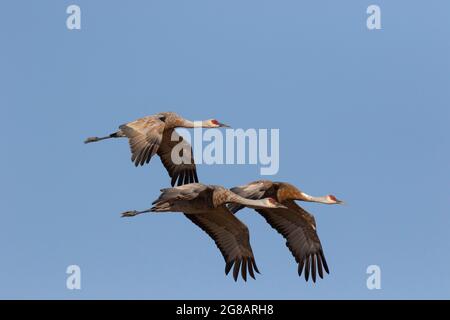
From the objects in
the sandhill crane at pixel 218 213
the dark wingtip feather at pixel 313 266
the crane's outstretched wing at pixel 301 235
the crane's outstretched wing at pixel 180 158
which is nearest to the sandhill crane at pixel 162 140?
the crane's outstretched wing at pixel 180 158

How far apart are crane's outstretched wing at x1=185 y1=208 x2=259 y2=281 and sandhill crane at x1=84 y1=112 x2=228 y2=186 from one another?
1.10 meters

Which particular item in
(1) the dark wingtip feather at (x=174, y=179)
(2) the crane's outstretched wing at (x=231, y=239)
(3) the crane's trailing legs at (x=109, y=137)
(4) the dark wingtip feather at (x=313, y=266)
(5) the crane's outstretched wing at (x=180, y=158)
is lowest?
(4) the dark wingtip feather at (x=313, y=266)

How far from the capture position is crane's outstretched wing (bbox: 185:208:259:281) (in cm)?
2147

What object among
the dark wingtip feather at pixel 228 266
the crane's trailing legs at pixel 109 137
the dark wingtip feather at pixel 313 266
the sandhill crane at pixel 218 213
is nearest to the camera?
the sandhill crane at pixel 218 213

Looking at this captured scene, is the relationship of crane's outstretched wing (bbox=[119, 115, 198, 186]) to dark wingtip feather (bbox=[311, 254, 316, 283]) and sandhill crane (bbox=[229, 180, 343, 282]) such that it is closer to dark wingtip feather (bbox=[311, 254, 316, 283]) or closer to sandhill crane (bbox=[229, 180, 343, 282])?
sandhill crane (bbox=[229, 180, 343, 282])

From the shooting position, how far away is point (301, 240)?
22.7 meters

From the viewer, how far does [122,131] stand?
21.6 meters

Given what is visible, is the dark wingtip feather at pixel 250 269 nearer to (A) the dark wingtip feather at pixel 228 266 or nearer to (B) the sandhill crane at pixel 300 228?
(A) the dark wingtip feather at pixel 228 266

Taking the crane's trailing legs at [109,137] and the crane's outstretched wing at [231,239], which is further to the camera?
the crane's trailing legs at [109,137]

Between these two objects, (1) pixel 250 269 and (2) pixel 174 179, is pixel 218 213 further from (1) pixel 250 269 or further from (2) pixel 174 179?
(2) pixel 174 179

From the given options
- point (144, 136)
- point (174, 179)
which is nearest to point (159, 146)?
point (174, 179)

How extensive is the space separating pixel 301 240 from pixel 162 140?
10.4 ft

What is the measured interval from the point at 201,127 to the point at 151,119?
1.65 metres

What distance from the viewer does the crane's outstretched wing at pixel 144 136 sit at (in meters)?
20.5
